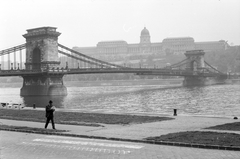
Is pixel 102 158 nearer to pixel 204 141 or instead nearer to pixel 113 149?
pixel 113 149

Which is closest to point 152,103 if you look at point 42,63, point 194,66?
point 42,63

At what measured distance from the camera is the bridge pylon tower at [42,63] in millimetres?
76250

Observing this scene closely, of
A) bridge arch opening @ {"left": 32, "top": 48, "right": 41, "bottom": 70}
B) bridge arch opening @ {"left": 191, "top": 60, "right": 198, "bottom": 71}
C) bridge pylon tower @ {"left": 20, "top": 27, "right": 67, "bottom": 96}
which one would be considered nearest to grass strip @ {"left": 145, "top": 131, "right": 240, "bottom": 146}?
bridge pylon tower @ {"left": 20, "top": 27, "right": 67, "bottom": 96}

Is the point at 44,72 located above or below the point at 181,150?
above

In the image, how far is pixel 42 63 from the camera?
79.1 meters

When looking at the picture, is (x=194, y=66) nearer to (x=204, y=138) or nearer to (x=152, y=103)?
(x=152, y=103)

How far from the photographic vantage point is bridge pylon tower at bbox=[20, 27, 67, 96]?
76250 millimetres

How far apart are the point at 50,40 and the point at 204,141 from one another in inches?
2682

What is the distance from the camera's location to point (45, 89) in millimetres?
76000

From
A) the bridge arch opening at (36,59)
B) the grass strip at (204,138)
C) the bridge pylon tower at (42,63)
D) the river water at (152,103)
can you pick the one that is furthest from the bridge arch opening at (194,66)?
the grass strip at (204,138)

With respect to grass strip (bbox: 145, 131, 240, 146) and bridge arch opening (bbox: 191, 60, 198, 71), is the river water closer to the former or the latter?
grass strip (bbox: 145, 131, 240, 146)

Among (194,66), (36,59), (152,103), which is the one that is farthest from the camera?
(194,66)

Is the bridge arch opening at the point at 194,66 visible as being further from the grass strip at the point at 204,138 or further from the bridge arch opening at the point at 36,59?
the grass strip at the point at 204,138

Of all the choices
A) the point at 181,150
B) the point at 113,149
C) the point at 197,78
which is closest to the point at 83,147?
the point at 113,149
